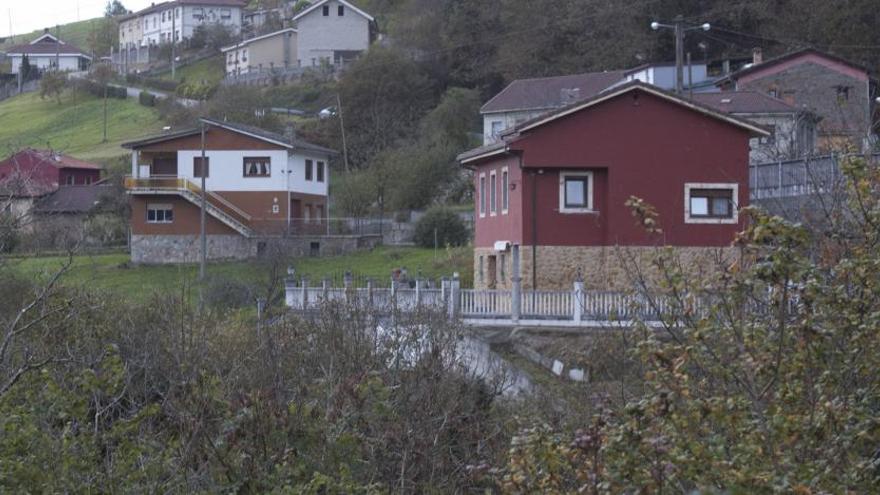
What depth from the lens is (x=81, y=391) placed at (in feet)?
40.8

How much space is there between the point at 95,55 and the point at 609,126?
117678 millimetres

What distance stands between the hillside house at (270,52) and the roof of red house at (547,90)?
4330 cm

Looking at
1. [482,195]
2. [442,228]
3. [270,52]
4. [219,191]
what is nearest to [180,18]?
[270,52]

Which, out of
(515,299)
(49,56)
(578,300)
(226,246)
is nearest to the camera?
(578,300)

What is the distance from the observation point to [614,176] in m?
37.8

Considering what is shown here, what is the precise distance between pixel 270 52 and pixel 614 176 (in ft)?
271

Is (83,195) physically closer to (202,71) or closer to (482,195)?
(482,195)

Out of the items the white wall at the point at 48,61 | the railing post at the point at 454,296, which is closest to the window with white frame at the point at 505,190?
the railing post at the point at 454,296

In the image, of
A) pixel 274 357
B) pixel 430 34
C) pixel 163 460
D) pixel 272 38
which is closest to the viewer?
pixel 163 460

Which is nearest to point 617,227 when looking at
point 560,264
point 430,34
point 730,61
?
point 560,264

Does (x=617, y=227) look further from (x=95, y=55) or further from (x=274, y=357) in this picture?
(x=95, y=55)

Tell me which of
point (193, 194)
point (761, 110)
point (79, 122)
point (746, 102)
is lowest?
point (193, 194)

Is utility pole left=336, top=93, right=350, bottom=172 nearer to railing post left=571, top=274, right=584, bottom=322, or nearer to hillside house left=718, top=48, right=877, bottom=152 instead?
hillside house left=718, top=48, right=877, bottom=152

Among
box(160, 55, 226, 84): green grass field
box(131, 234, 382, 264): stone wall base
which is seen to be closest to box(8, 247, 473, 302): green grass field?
box(131, 234, 382, 264): stone wall base
